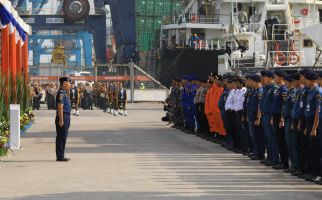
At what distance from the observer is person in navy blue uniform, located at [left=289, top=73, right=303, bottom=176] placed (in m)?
15.1

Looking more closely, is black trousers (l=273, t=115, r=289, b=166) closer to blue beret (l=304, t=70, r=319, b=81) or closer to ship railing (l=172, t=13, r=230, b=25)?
blue beret (l=304, t=70, r=319, b=81)

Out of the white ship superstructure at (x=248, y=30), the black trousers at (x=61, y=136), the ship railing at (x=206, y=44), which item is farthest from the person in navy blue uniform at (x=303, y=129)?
the ship railing at (x=206, y=44)

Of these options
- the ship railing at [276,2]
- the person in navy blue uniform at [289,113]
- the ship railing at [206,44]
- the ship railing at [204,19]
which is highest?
the ship railing at [276,2]

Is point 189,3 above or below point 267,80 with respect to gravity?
above

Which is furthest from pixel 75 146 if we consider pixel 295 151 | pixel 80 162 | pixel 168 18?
pixel 168 18

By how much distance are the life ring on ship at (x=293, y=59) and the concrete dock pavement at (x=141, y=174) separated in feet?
42.2

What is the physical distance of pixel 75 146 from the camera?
73.6ft

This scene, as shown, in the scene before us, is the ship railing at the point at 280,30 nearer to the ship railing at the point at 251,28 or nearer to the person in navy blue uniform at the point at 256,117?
the ship railing at the point at 251,28

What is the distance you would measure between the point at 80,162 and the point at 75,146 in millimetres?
4480

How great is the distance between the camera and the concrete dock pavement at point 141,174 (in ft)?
42.7

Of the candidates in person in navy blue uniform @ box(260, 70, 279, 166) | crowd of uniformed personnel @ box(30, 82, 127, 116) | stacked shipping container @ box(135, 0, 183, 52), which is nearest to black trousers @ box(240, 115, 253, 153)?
person in navy blue uniform @ box(260, 70, 279, 166)

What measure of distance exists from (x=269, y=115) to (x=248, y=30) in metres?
36.3

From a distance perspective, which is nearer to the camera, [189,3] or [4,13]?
[4,13]

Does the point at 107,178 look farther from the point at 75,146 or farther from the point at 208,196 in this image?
the point at 75,146
